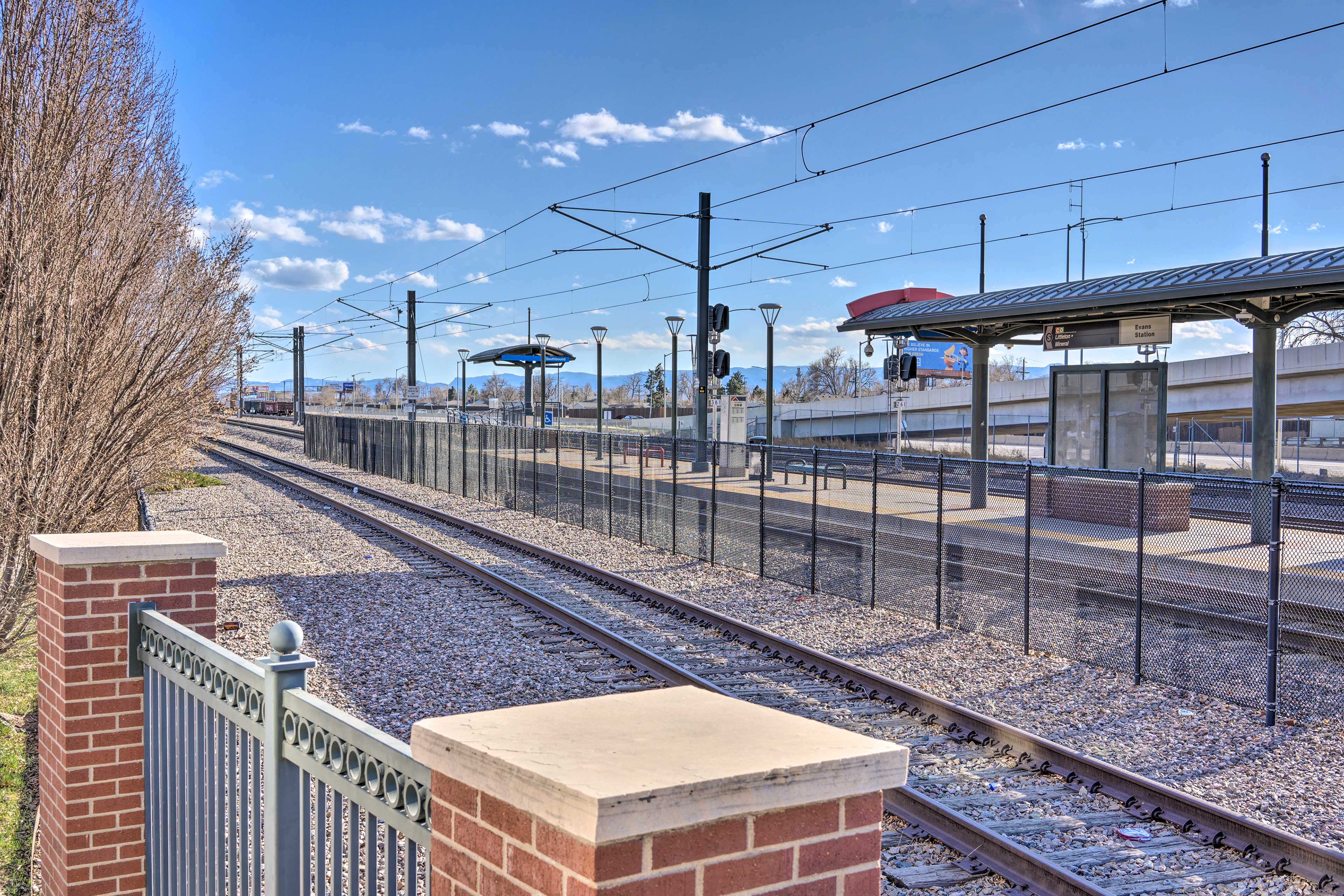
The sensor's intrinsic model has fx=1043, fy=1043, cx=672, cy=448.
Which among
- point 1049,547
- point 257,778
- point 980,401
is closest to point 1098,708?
point 1049,547

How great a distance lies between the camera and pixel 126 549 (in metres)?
4.70

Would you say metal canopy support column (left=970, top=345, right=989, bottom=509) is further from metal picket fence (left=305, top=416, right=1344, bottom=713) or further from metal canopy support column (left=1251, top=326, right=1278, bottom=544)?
metal canopy support column (left=1251, top=326, right=1278, bottom=544)

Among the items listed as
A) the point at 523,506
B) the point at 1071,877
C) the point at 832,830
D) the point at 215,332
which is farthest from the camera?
the point at 523,506

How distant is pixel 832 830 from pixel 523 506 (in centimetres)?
2311

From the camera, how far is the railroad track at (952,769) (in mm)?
5871

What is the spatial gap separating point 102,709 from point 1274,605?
8.87m

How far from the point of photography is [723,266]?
25938 mm

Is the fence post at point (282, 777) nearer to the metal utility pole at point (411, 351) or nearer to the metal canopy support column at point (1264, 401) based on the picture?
the metal canopy support column at point (1264, 401)

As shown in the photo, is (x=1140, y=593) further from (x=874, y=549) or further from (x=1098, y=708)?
(x=874, y=549)

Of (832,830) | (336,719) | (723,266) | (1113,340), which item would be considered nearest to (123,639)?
(336,719)

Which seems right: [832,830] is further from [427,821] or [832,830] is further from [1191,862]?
[1191,862]

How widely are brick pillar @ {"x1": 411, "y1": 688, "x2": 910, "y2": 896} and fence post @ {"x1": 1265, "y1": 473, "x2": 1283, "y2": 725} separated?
809cm

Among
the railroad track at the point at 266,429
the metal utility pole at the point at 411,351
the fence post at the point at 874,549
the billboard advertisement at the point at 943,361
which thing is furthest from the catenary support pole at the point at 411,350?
the billboard advertisement at the point at 943,361

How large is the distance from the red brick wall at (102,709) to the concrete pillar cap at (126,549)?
0.14ft
